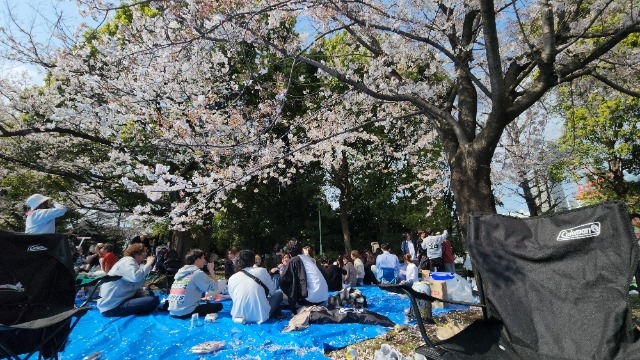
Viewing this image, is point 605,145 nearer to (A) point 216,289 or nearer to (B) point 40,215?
(A) point 216,289

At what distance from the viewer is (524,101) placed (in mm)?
3666

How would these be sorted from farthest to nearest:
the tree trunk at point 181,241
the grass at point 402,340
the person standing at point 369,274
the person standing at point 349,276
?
the tree trunk at point 181,241 < the person standing at point 369,274 < the person standing at point 349,276 < the grass at point 402,340

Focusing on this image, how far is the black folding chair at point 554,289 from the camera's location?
1.93 m

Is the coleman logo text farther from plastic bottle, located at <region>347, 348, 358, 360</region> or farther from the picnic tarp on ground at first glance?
the picnic tarp on ground

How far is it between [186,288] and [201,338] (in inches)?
42.4

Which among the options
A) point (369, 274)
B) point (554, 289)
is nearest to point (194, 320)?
point (554, 289)

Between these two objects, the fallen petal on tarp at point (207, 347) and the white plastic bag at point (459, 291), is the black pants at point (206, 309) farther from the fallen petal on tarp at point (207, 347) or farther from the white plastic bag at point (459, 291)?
the white plastic bag at point (459, 291)

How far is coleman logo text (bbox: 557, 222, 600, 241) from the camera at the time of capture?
2.07 m

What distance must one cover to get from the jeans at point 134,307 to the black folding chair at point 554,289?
487cm

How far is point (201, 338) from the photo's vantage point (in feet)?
14.4

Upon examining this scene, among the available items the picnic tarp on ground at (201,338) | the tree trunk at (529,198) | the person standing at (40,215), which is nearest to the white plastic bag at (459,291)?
the picnic tarp on ground at (201,338)

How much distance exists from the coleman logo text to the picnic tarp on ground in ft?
8.01

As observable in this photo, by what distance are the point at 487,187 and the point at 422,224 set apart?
11.3 meters

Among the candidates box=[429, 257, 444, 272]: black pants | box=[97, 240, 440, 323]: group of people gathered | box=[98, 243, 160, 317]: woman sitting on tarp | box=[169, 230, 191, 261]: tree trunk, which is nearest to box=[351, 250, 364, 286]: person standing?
box=[429, 257, 444, 272]: black pants
